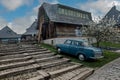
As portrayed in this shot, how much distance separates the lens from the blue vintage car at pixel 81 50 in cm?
1400

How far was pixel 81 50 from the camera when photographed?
14555mm

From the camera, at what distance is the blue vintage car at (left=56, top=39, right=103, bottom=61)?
14.0 m

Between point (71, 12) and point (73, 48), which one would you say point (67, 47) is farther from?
point (71, 12)

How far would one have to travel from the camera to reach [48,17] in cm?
2502

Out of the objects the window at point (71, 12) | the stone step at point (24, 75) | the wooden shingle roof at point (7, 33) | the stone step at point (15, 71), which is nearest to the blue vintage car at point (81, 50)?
the stone step at point (15, 71)

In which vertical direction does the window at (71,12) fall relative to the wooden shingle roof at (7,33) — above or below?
above

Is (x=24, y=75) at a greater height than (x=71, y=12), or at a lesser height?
lesser

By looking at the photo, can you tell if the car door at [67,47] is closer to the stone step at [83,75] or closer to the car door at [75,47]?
the car door at [75,47]

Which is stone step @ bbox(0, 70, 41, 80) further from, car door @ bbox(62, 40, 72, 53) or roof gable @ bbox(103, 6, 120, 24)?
roof gable @ bbox(103, 6, 120, 24)

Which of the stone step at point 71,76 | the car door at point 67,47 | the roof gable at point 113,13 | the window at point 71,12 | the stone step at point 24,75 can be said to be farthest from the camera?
the roof gable at point 113,13

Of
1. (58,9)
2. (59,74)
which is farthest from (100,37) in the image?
(58,9)

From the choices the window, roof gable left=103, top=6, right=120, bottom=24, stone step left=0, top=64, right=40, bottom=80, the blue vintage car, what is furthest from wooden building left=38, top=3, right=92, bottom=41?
stone step left=0, top=64, right=40, bottom=80

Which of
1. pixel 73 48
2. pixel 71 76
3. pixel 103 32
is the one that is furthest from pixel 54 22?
pixel 71 76

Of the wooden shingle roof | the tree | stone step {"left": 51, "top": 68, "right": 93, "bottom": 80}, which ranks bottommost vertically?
stone step {"left": 51, "top": 68, "right": 93, "bottom": 80}
